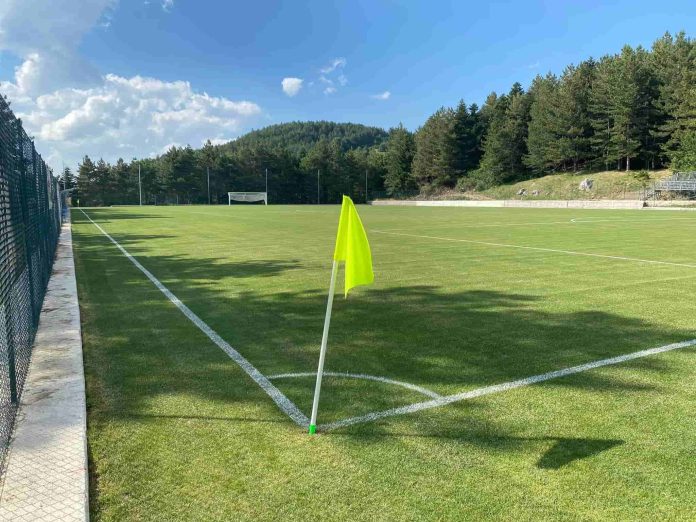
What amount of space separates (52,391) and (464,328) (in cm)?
447

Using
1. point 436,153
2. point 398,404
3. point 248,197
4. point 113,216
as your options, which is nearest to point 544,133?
point 436,153

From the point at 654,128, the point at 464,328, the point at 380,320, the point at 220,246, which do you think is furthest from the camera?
the point at 654,128

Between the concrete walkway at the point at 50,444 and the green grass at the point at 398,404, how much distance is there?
0.39ft

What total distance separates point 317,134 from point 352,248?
175667 millimetres

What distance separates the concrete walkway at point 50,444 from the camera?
2.81 metres

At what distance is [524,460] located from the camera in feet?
10.9

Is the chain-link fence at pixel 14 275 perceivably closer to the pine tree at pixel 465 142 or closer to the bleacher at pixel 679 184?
the bleacher at pixel 679 184

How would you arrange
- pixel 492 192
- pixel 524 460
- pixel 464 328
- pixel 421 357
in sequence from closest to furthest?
pixel 524 460
pixel 421 357
pixel 464 328
pixel 492 192

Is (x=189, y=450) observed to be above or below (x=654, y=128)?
below

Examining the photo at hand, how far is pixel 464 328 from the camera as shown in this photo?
6.57 meters

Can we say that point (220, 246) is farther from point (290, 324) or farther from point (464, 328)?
point (464, 328)

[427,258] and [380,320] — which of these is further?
[427,258]

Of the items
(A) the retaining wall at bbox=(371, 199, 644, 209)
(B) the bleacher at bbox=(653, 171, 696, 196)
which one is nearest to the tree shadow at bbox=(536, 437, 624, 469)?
(A) the retaining wall at bbox=(371, 199, 644, 209)

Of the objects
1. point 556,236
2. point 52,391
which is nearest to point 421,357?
point 52,391
